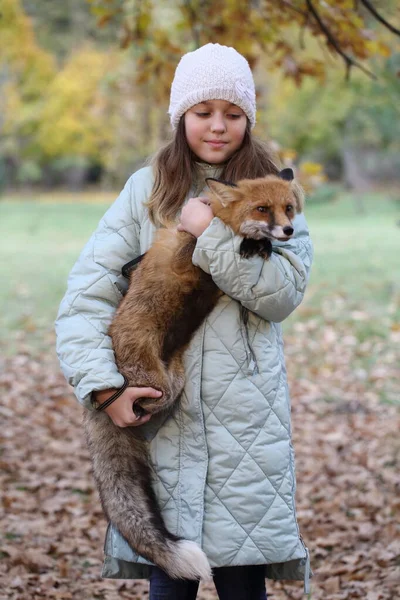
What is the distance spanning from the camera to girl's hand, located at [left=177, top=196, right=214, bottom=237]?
108 inches

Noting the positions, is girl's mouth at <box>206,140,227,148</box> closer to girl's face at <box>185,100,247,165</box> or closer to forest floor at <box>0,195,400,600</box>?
girl's face at <box>185,100,247,165</box>

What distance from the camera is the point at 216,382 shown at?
106 inches

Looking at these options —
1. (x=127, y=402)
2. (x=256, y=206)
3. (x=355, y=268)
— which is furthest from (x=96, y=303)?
(x=355, y=268)

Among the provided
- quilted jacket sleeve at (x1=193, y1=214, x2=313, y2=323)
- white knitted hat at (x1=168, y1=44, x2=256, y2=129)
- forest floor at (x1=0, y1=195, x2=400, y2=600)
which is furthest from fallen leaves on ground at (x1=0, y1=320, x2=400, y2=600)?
white knitted hat at (x1=168, y1=44, x2=256, y2=129)

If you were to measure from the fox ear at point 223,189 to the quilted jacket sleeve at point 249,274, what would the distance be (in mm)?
85

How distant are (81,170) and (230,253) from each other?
4341 centimetres

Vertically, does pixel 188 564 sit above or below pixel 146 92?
below

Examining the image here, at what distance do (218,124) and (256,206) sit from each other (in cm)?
39

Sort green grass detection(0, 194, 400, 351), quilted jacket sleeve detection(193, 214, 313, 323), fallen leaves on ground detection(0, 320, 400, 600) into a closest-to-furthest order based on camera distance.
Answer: quilted jacket sleeve detection(193, 214, 313, 323) < fallen leaves on ground detection(0, 320, 400, 600) < green grass detection(0, 194, 400, 351)

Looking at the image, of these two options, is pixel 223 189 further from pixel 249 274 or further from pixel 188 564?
pixel 188 564

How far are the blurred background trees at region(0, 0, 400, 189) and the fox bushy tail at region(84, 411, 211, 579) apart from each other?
4015 mm

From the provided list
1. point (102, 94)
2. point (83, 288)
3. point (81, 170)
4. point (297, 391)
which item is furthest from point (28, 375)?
point (81, 170)

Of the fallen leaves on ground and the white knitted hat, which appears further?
the fallen leaves on ground

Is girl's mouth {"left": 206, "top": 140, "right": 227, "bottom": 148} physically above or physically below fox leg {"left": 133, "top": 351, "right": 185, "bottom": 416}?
above
